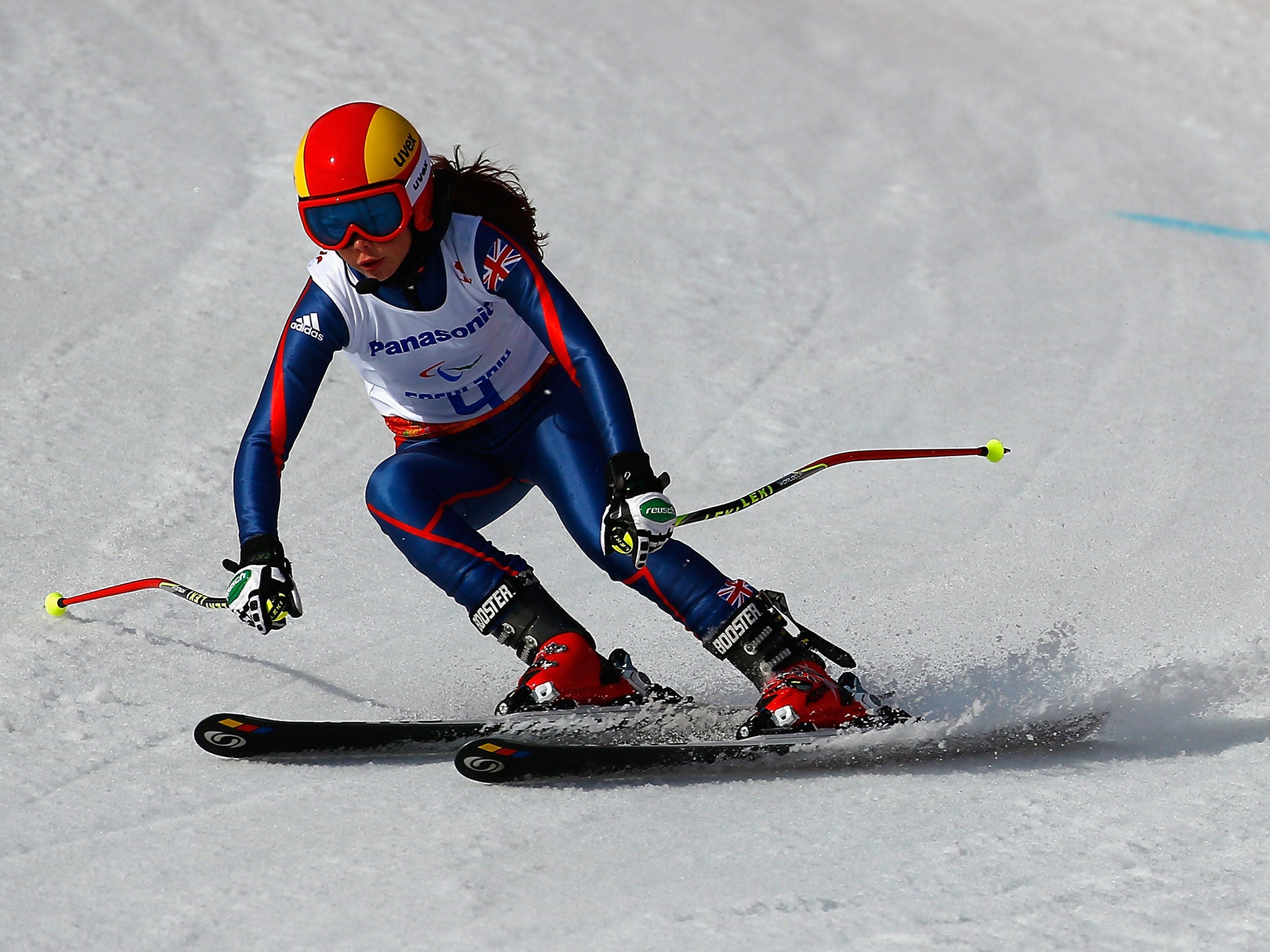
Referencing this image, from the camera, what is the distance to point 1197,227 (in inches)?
310

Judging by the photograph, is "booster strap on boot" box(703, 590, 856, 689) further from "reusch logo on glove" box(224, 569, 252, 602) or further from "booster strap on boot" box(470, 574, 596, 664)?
"reusch logo on glove" box(224, 569, 252, 602)

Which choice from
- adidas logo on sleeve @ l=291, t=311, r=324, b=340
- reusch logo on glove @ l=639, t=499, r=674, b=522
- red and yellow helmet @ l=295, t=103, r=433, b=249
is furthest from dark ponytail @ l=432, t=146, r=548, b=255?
reusch logo on glove @ l=639, t=499, r=674, b=522

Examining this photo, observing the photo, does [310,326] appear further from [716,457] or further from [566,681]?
[716,457]

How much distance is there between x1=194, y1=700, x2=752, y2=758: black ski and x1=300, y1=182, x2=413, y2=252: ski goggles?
3.93 feet

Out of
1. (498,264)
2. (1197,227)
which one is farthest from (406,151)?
(1197,227)

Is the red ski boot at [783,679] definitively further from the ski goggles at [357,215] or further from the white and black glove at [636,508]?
the ski goggles at [357,215]

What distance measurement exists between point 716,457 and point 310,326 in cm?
252

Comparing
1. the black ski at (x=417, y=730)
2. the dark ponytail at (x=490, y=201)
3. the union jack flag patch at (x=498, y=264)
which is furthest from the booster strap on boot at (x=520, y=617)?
the dark ponytail at (x=490, y=201)

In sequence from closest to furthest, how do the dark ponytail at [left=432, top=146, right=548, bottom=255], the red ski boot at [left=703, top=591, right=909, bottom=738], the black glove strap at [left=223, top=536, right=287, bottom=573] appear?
the black glove strap at [left=223, top=536, right=287, bottom=573] → the red ski boot at [left=703, top=591, right=909, bottom=738] → the dark ponytail at [left=432, top=146, right=548, bottom=255]

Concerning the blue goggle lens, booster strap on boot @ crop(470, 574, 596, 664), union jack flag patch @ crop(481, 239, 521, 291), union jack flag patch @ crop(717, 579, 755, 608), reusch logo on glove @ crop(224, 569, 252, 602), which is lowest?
reusch logo on glove @ crop(224, 569, 252, 602)

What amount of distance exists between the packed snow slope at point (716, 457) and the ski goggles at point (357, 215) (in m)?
1.31

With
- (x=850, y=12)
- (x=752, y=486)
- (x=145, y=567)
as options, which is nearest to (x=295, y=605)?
(x=145, y=567)

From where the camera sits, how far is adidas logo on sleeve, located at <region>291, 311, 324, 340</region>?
11.4ft

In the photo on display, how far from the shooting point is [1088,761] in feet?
11.3
